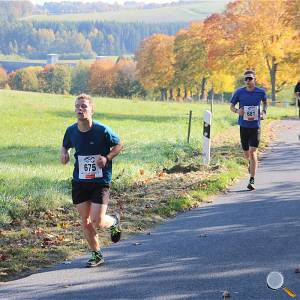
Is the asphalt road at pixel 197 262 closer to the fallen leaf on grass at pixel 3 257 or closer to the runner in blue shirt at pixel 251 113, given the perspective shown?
the fallen leaf on grass at pixel 3 257

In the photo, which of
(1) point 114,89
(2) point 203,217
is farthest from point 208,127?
(1) point 114,89

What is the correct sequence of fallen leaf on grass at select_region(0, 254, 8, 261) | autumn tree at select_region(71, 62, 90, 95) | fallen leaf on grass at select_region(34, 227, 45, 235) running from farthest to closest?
autumn tree at select_region(71, 62, 90, 95)
fallen leaf on grass at select_region(34, 227, 45, 235)
fallen leaf on grass at select_region(0, 254, 8, 261)

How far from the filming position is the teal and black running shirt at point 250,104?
12.3m

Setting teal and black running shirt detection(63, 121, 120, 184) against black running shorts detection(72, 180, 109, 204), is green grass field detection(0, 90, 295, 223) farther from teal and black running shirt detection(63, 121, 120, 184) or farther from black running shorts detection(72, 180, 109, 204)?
teal and black running shirt detection(63, 121, 120, 184)

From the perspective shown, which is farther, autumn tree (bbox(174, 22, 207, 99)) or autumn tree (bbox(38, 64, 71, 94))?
autumn tree (bbox(38, 64, 71, 94))

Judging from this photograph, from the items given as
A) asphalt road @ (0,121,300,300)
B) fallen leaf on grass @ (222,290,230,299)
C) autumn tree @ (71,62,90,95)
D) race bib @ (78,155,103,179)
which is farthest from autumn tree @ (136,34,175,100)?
fallen leaf on grass @ (222,290,230,299)

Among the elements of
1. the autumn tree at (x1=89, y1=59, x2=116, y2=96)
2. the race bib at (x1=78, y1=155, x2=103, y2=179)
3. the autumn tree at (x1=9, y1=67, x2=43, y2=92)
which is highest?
the race bib at (x1=78, y1=155, x2=103, y2=179)

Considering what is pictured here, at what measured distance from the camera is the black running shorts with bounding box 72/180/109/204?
7.17 metres

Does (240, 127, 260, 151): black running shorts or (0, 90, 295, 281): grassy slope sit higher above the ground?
(240, 127, 260, 151): black running shorts

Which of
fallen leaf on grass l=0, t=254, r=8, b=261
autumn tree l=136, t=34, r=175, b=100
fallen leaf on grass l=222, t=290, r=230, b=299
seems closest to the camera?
fallen leaf on grass l=222, t=290, r=230, b=299

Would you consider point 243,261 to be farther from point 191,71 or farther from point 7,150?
point 191,71

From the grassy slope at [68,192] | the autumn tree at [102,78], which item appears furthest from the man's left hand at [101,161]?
the autumn tree at [102,78]

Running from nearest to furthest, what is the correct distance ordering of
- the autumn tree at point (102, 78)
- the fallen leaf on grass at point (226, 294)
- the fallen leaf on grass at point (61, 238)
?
the fallen leaf on grass at point (226, 294)
the fallen leaf on grass at point (61, 238)
the autumn tree at point (102, 78)

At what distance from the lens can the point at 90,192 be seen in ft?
23.7
